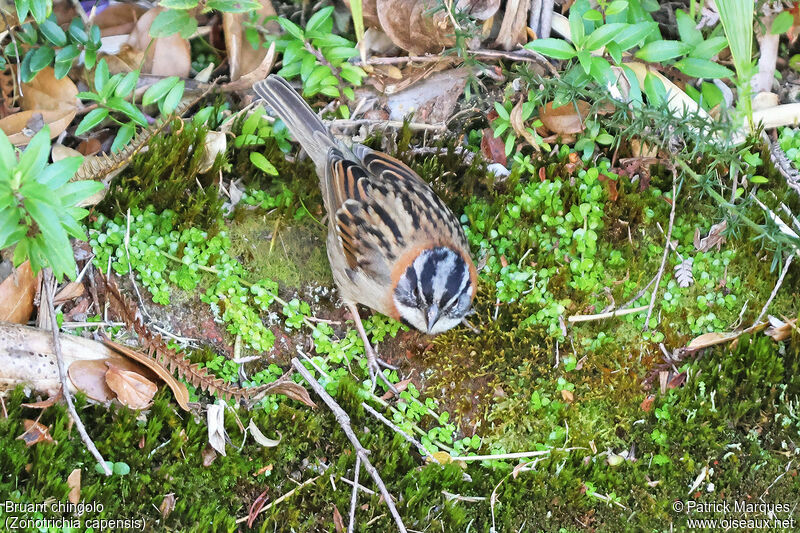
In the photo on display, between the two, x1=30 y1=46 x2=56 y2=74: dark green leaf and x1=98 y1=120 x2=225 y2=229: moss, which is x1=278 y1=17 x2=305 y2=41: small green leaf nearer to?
x1=98 y1=120 x2=225 y2=229: moss

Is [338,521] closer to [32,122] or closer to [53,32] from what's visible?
[32,122]

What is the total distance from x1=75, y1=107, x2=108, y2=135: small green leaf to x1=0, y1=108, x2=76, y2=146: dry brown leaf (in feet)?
1.00

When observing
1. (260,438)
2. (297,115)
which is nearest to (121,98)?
(297,115)

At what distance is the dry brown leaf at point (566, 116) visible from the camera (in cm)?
521

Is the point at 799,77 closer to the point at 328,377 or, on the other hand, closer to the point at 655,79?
the point at 655,79

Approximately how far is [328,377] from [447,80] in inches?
90.7

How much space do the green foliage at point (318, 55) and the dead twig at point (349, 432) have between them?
6.13ft

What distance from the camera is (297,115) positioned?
5020 mm

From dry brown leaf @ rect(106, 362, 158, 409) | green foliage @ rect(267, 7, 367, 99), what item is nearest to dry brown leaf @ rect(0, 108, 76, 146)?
green foliage @ rect(267, 7, 367, 99)

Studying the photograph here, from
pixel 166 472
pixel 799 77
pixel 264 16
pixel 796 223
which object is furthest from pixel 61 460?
pixel 799 77

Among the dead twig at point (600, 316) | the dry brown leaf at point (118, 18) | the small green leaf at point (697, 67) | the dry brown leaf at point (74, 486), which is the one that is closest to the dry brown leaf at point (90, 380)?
the dry brown leaf at point (74, 486)

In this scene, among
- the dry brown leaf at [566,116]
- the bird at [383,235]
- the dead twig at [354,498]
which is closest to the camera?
the dead twig at [354,498]

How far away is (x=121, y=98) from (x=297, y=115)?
1.09 metres

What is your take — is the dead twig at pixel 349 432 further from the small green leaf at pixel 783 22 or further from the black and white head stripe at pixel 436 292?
the small green leaf at pixel 783 22
